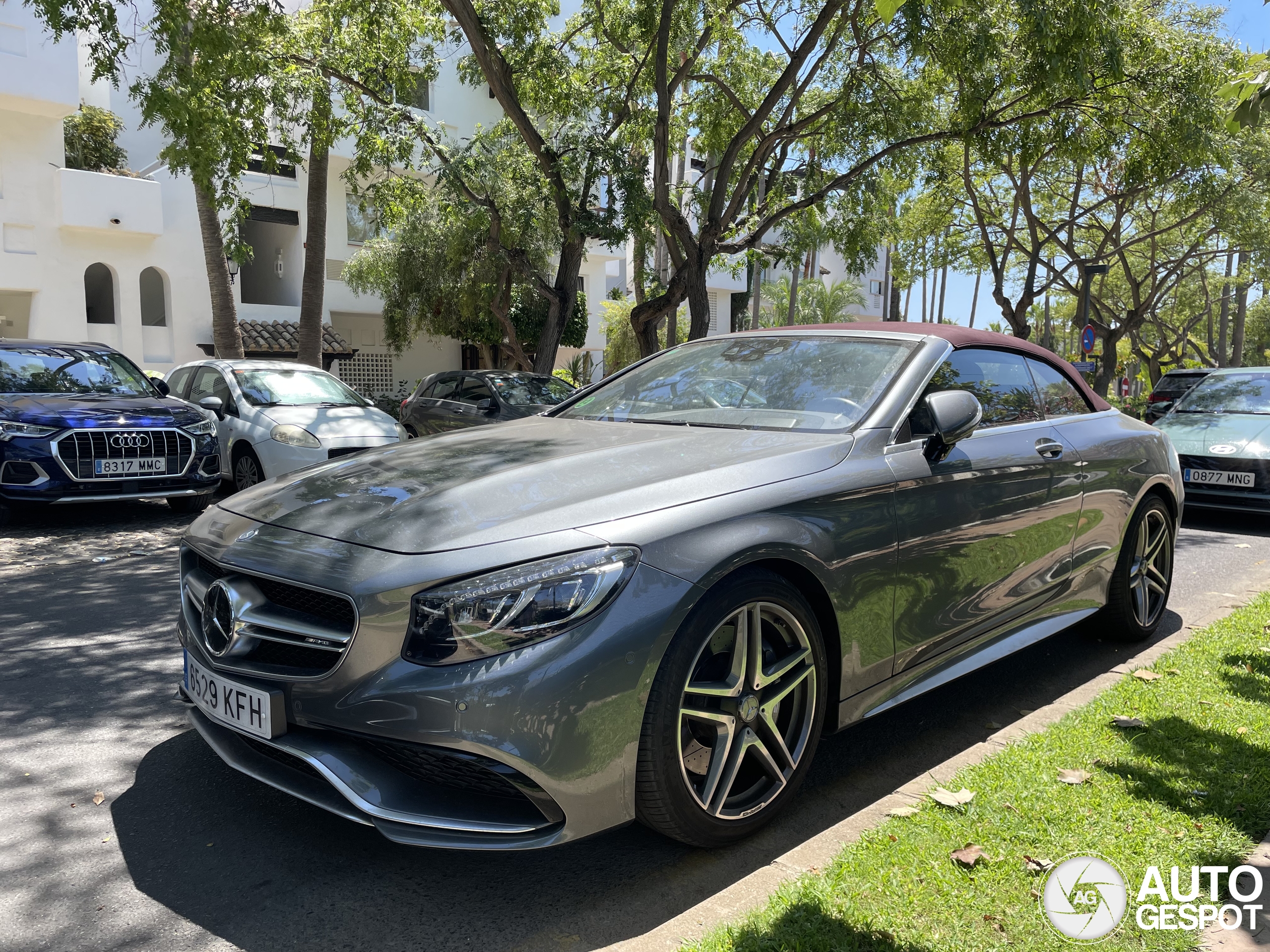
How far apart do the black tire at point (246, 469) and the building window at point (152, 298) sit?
17823 mm

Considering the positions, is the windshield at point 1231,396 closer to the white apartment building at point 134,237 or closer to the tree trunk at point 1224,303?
the white apartment building at point 134,237

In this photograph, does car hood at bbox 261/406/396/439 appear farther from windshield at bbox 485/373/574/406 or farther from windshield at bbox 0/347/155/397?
windshield at bbox 485/373/574/406

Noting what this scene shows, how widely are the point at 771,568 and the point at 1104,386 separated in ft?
82.3

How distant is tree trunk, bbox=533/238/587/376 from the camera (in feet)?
52.3

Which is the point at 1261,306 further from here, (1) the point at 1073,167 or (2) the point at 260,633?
(2) the point at 260,633

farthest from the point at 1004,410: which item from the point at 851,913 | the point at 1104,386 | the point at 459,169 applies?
the point at 1104,386

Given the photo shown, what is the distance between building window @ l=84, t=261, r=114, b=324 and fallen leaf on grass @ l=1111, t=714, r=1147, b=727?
2660cm

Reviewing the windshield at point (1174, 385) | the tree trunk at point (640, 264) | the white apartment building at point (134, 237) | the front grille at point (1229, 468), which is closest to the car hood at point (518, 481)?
the front grille at point (1229, 468)

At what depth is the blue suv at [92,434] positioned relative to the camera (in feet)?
25.8

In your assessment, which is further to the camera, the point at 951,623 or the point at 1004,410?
the point at 1004,410

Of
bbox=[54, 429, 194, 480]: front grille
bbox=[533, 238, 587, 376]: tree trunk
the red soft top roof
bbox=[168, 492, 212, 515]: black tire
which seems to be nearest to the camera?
the red soft top roof

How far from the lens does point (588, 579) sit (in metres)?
2.49

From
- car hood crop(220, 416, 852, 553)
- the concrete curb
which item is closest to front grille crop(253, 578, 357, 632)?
car hood crop(220, 416, 852, 553)

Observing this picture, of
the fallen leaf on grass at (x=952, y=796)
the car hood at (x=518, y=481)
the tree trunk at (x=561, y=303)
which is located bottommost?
the fallen leaf on grass at (x=952, y=796)
